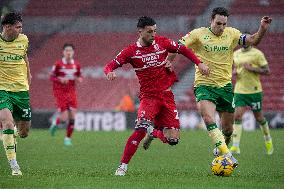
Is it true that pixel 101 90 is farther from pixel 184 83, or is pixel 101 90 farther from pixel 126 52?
pixel 126 52

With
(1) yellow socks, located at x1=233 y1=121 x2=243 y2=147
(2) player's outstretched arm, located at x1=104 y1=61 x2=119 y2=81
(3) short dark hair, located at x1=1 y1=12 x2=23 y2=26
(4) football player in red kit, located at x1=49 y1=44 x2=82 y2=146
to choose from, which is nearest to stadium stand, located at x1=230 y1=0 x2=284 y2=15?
(4) football player in red kit, located at x1=49 y1=44 x2=82 y2=146

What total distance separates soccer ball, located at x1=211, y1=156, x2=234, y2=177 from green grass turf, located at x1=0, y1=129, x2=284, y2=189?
10cm

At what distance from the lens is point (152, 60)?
12.3 m

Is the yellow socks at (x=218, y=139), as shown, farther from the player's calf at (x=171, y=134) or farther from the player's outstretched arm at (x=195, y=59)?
the player's outstretched arm at (x=195, y=59)

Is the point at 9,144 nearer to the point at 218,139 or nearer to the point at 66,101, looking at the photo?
the point at 218,139

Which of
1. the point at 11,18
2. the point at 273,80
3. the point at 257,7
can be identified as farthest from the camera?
the point at 257,7

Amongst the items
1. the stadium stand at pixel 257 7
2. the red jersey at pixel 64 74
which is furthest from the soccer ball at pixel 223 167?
the stadium stand at pixel 257 7

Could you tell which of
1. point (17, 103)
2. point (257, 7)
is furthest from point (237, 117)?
point (257, 7)

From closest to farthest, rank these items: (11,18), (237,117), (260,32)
A: (11,18) < (260,32) < (237,117)

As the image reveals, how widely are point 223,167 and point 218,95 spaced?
6.25 feet

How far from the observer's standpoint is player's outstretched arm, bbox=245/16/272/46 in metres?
12.4

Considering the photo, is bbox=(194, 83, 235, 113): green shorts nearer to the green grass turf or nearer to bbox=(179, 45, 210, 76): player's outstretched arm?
the green grass turf

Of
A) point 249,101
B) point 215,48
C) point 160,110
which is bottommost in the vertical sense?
point 160,110

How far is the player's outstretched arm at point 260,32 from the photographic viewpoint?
1235cm
